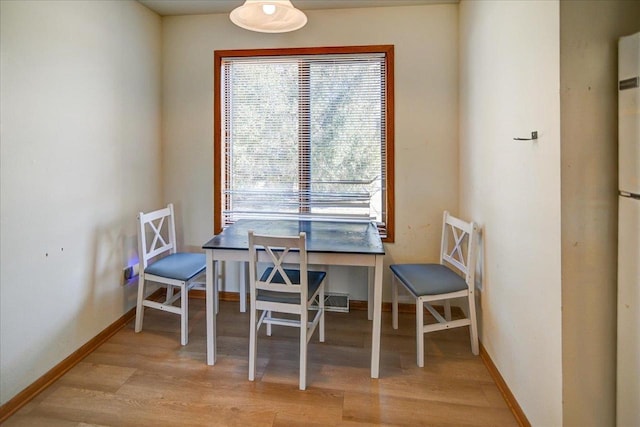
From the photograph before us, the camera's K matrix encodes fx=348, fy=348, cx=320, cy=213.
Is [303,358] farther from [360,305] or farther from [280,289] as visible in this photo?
[360,305]

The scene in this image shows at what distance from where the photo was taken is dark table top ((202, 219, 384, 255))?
2094 millimetres

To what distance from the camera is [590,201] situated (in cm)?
133

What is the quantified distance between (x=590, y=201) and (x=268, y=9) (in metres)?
1.75

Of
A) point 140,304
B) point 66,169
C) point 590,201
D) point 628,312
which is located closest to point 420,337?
point 628,312

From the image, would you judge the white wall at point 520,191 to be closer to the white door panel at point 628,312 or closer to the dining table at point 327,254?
the white door panel at point 628,312

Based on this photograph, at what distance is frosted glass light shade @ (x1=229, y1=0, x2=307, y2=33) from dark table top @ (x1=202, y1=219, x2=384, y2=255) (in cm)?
127

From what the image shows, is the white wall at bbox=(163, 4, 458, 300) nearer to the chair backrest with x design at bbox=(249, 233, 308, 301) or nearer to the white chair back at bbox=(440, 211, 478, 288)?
the white chair back at bbox=(440, 211, 478, 288)

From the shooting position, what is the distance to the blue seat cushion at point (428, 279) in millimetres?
2199

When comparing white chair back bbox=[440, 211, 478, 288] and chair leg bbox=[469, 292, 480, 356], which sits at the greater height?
white chair back bbox=[440, 211, 478, 288]

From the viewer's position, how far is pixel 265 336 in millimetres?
2537

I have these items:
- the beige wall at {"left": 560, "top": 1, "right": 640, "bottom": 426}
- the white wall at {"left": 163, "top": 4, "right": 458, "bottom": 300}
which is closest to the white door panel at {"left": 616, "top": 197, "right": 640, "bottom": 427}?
the beige wall at {"left": 560, "top": 1, "right": 640, "bottom": 426}

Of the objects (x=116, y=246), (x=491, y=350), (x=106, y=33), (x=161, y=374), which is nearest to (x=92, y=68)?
(x=106, y=33)

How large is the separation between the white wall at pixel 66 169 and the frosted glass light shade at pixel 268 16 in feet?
3.52

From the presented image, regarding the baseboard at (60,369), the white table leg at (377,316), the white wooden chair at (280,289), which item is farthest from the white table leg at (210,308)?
the white table leg at (377,316)
